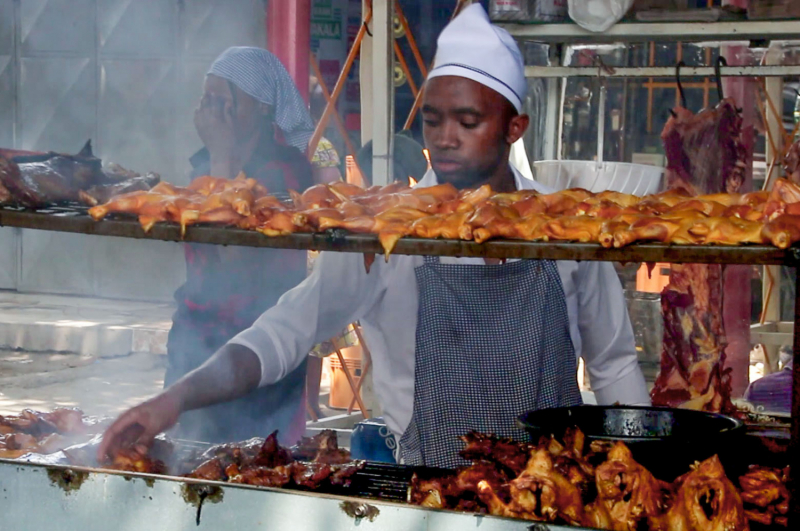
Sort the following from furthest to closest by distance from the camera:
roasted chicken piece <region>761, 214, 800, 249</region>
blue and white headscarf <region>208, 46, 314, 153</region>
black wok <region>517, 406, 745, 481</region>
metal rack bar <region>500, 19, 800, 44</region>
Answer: blue and white headscarf <region>208, 46, 314, 153</region>
metal rack bar <region>500, 19, 800, 44</region>
black wok <region>517, 406, 745, 481</region>
roasted chicken piece <region>761, 214, 800, 249</region>

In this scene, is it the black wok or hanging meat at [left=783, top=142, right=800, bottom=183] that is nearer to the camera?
the black wok

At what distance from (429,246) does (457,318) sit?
86 centimetres

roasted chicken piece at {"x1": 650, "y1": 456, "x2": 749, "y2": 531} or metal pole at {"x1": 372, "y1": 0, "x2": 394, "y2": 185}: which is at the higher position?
metal pole at {"x1": 372, "y1": 0, "x2": 394, "y2": 185}

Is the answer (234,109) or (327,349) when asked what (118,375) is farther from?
(234,109)

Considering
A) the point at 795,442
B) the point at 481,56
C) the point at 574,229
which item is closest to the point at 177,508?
the point at 574,229

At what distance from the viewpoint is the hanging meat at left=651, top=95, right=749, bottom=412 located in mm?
3742

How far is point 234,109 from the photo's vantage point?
3.89 m

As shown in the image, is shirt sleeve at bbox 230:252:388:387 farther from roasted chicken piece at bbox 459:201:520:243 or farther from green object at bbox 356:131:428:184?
green object at bbox 356:131:428:184

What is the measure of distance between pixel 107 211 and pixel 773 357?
559cm

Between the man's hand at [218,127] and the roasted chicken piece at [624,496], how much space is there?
7.92 feet

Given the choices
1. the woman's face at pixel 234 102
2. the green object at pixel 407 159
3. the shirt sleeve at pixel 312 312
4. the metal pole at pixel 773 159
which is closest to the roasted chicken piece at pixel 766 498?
the shirt sleeve at pixel 312 312

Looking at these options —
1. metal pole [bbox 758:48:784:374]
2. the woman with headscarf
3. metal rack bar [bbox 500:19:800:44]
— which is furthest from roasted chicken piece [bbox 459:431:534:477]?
metal pole [bbox 758:48:784:374]

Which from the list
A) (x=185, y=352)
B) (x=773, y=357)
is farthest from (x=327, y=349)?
(x=773, y=357)

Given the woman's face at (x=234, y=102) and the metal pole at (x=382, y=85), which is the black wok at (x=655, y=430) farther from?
the woman's face at (x=234, y=102)
